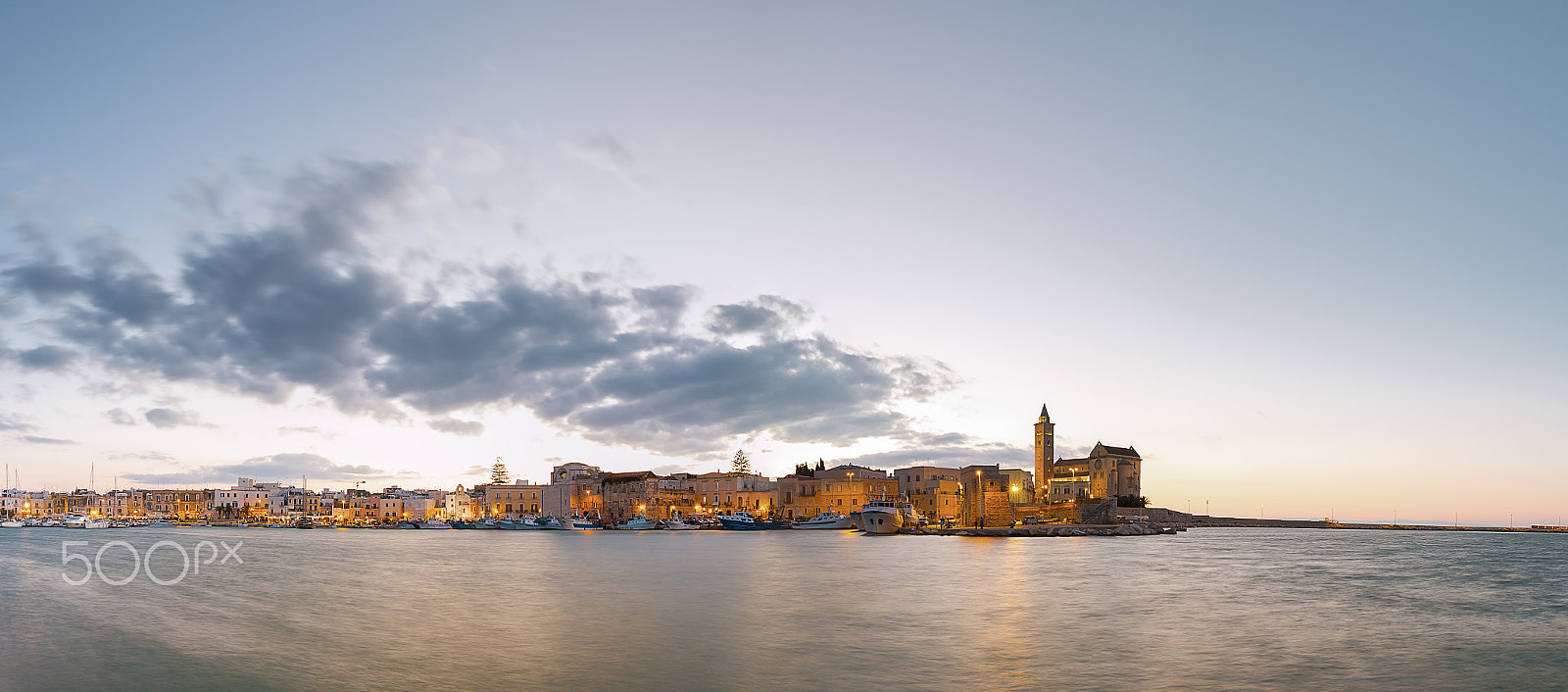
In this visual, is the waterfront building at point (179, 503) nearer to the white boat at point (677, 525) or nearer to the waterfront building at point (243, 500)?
the waterfront building at point (243, 500)

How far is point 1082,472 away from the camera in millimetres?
117312

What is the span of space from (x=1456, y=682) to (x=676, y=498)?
101 m

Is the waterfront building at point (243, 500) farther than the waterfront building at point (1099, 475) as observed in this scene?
Yes

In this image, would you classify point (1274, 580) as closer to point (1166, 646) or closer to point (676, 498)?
point (1166, 646)

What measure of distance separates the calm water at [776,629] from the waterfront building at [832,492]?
68.3 metres

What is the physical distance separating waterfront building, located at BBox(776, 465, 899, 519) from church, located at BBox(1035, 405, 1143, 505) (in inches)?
953

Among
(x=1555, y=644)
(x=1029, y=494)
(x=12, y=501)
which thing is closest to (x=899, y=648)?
(x=1555, y=644)

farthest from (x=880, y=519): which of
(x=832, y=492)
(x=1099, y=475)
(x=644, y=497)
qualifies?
(x=1099, y=475)

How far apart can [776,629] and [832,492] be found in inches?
3465

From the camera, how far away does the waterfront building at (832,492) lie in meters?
106

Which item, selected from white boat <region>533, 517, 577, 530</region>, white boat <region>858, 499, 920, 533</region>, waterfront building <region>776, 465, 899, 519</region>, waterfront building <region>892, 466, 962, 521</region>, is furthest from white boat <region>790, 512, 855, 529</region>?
white boat <region>533, 517, 577, 530</region>

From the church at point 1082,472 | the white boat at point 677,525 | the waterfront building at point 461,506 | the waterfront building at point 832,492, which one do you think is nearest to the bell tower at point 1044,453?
the church at point 1082,472

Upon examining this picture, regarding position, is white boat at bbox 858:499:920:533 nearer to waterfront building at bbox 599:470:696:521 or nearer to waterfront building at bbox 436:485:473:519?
waterfront building at bbox 599:470:696:521

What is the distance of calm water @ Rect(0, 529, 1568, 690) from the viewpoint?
14484mm
